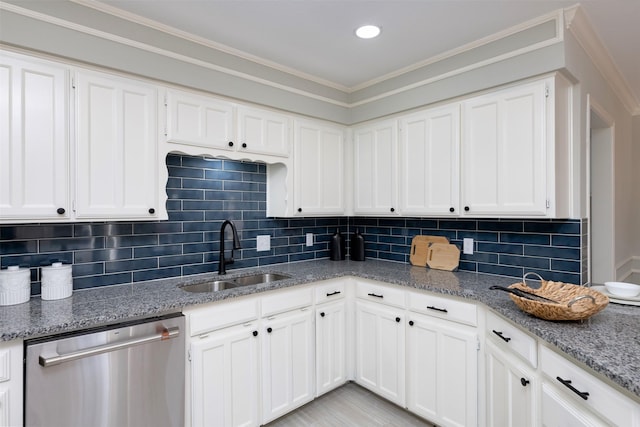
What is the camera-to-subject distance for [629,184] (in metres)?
3.61

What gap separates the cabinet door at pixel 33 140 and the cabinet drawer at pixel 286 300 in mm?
1188

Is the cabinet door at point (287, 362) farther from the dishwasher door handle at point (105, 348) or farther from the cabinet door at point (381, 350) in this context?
the dishwasher door handle at point (105, 348)

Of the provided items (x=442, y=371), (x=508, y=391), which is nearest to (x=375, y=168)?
(x=442, y=371)

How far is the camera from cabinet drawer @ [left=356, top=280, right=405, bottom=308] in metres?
2.38

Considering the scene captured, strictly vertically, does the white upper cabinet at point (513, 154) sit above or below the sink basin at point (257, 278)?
above

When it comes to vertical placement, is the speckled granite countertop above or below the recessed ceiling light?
below

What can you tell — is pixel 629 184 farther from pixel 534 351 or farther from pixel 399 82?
pixel 534 351

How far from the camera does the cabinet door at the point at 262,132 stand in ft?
8.09

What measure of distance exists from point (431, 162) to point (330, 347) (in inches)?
60.9

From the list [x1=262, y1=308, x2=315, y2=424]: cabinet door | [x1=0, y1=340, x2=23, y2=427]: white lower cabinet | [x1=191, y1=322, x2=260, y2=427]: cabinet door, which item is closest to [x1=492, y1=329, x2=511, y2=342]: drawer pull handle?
[x1=262, y1=308, x2=315, y2=424]: cabinet door

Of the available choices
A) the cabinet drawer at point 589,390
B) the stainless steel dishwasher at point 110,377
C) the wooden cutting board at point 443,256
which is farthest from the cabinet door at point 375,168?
the stainless steel dishwasher at point 110,377

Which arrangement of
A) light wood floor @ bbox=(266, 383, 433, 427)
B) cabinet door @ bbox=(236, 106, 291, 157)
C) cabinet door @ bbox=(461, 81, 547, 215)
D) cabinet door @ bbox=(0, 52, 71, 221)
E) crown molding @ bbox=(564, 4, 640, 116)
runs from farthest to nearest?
cabinet door @ bbox=(236, 106, 291, 157), light wood floor @ bbox=(266, 383, 433, 427), cabinet door @ bbox=(461, 81, 547, 215), crown molding @ bbox=(564, 4, 640, 116), cabinet door @ bbox=(0, 52, 71, 221)

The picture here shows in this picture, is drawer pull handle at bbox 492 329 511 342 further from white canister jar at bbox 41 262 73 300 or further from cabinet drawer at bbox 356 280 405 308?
white canister jar at bbox 41 262 73 300

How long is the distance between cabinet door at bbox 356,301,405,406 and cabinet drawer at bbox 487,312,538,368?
0.61m
